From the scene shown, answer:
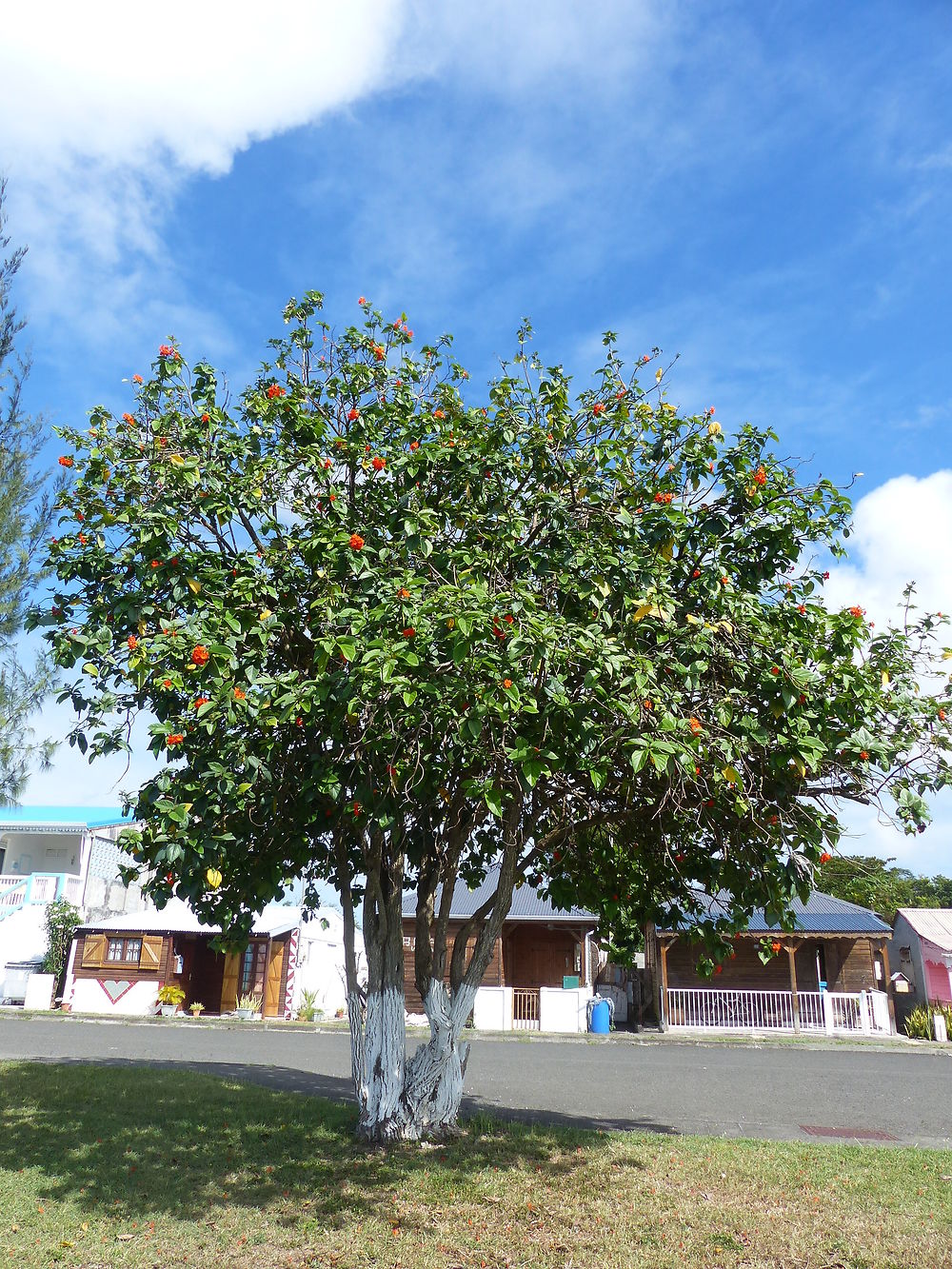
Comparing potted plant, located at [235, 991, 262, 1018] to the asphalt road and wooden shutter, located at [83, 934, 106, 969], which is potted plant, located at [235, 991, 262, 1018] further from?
wooden shutter, located at [83, 934, 106, 969]

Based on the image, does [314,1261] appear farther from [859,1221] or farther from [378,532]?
[378,532]

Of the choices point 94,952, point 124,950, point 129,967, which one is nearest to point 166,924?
point 124,950

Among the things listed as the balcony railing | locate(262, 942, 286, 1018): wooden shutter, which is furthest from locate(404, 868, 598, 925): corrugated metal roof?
the balcony railing

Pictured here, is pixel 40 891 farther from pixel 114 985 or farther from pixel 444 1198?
pixel 444 1198

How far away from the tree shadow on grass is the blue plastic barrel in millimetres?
12699

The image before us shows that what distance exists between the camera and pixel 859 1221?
660cm

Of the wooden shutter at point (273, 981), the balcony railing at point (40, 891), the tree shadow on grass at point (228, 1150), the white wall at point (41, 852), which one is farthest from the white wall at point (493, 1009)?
the white wall at point (41, 852)

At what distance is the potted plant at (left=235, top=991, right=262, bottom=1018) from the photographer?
80.3ft

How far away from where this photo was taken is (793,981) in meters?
23.6

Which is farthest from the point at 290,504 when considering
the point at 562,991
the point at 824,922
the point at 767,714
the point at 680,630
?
the point at 824,922

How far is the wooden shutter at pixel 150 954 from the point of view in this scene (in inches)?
993

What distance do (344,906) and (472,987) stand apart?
144cm

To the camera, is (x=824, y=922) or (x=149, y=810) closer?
(x=149, y=810)

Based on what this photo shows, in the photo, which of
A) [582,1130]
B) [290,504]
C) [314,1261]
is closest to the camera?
[314,1261]
